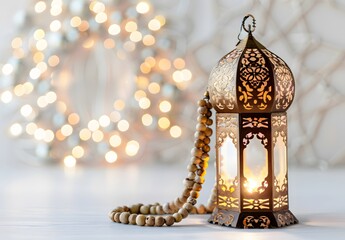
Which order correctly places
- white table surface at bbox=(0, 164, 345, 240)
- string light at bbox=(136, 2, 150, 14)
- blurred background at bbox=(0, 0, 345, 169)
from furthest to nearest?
string light at bbox=(136, 2, 150, 14), blurred background at bbox=(0, 0, 345, 169), white table surface at bbox=(0, 164, 345, 240)

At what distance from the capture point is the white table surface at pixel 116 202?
3.80 feet

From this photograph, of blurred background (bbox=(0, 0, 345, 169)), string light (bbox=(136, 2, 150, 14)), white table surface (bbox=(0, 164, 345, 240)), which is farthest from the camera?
string light (bbox=(136, 2, 150, 14))

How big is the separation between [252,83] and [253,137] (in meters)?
0.09

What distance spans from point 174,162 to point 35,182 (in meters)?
0.61

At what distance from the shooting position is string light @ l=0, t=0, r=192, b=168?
94.0 inches

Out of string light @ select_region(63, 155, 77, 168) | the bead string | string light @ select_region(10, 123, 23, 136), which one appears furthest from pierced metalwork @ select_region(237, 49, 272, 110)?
string light @ select_region(10, 123, 23, 136)

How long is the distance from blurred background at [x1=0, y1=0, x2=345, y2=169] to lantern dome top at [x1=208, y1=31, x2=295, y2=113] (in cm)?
112

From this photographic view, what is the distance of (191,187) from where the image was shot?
1275mm

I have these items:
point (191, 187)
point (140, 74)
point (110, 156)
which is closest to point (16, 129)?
point (110, 156)

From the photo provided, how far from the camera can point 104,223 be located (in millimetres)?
1265

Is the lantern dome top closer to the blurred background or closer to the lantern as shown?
the lantern

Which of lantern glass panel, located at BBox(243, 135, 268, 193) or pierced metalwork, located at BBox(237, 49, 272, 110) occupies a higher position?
pierced metalwork, located at BBox(237, 49, 272, 110)

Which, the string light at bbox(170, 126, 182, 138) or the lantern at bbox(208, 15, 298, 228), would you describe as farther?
the string light at bbox(170, 126, 182, 138)

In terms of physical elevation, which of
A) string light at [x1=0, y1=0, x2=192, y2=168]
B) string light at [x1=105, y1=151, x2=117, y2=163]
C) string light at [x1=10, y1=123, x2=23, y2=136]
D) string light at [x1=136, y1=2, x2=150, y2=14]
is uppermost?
string light at [x1=136, y1=2, x2=150, y2=14]
